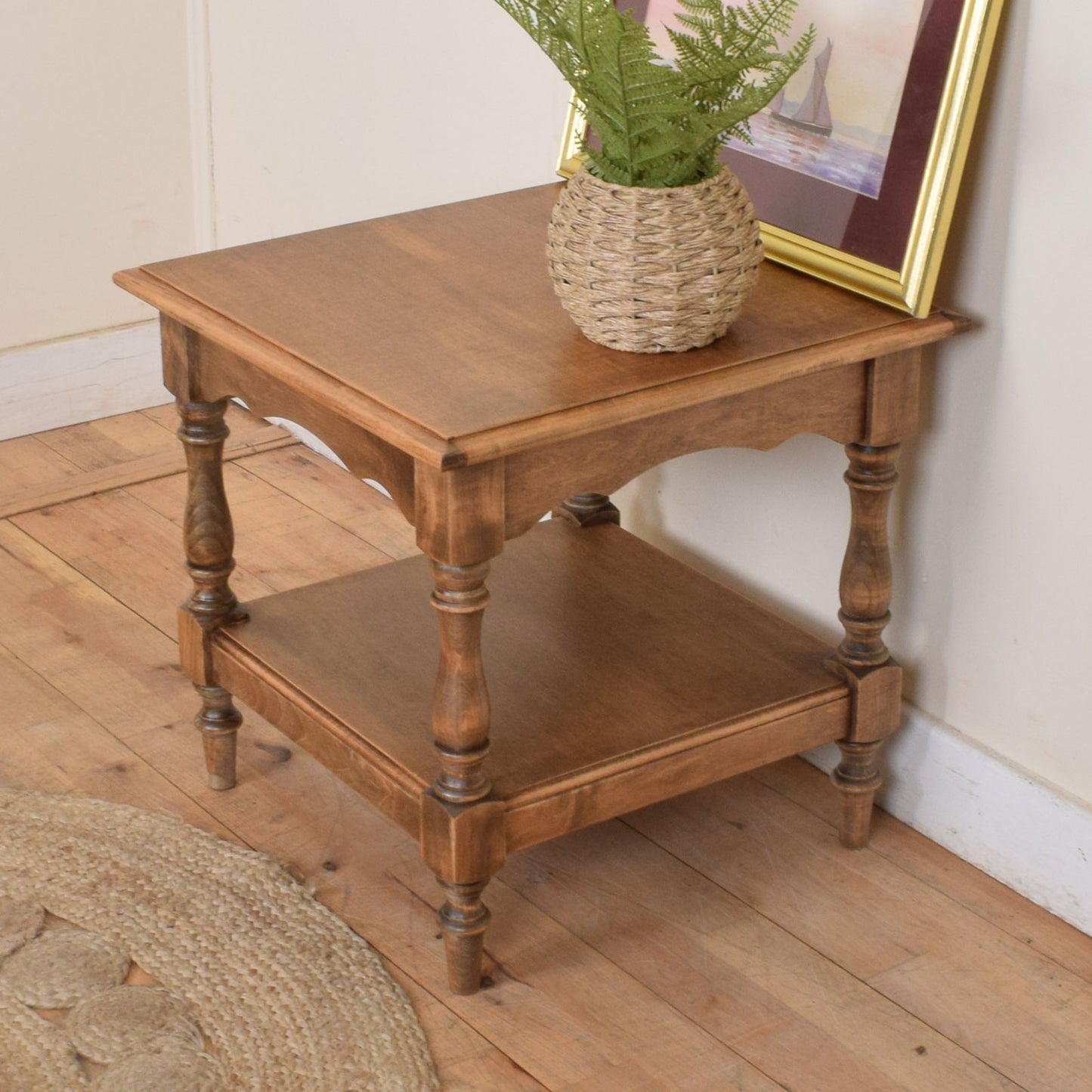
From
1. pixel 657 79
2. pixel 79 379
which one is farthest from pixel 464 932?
pixel 79 379

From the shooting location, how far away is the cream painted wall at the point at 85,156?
3.03 metres

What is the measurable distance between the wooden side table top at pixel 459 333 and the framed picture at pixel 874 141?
A: 1.9 inches

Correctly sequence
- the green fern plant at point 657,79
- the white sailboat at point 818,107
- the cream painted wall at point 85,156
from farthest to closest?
the cream painted wall at point 85,156 < the white sailboat at point 818,107 < the green fern plant at point 657,79

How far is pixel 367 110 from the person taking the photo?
9.20ft

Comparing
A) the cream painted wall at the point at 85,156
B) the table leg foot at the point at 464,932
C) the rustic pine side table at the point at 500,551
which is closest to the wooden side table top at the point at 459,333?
the rustic pine side table at the point at 500,551

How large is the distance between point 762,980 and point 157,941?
68 centimetres

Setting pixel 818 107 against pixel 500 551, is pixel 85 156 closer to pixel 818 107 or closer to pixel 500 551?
pixel 818 107

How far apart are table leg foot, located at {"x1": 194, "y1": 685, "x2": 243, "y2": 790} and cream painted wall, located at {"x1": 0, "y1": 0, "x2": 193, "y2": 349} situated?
4.37 ft

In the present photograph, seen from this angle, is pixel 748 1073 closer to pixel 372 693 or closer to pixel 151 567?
pixel 372 693

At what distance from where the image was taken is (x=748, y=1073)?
1.71 metres

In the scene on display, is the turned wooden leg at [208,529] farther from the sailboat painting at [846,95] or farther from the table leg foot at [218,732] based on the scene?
the sailboat painting at [846,95]

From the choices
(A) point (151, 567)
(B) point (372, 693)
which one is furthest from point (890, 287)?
(A) point (151, 567)

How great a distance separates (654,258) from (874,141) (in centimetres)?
35

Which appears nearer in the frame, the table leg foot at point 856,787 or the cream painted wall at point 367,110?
the table leg foot at point 856,787
